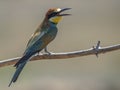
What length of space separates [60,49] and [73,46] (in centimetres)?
35

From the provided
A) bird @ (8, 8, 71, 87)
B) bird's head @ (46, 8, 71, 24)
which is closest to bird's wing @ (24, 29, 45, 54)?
bird @ (8, 8, 71, 87)

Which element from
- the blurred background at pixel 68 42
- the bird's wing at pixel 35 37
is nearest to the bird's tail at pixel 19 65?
the bird's wing at pixel 35 37

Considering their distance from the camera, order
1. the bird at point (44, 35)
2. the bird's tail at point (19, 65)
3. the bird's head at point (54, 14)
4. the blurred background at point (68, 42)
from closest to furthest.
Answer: the bird's tail at point (19, 65) < the bird at point (44, 35) < the bird's head at point (54, 14) < the blurred background at point (68, 42)

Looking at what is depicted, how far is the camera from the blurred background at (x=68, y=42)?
440 inches

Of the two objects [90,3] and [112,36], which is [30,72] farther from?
[90,3]

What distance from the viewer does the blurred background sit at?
36.7 feet

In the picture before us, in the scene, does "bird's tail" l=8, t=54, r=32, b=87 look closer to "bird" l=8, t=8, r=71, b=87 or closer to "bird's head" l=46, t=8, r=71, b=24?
"bird" l=8, t=8, r=71, b=87

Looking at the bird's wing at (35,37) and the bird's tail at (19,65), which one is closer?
the bird's tail at (19,65)

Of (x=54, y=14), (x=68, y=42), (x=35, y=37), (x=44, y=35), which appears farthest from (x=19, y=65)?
(x=68, y=42)

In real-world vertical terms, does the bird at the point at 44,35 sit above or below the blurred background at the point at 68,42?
above

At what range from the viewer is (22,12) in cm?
1553

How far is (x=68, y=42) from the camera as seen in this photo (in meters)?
12.9

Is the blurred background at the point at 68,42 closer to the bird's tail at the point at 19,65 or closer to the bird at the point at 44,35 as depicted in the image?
the bird at the point at 44,35

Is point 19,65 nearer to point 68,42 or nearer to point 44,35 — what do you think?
point 44,35
